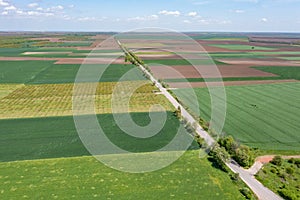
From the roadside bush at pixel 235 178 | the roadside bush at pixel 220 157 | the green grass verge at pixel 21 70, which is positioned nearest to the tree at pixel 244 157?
the roadside bush at pixel 220 157

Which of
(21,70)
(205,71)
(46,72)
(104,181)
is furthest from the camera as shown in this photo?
(205,71)

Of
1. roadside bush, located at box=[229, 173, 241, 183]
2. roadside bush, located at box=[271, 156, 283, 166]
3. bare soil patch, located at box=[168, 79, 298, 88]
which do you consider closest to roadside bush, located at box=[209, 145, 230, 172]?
roadside bush, located at box=[229, 173, 241, 183]

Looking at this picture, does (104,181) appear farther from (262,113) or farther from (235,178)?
(262,113)

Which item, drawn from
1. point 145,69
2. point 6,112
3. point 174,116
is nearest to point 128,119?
point 174,116

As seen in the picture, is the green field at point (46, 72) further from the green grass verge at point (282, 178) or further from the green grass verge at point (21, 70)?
the green grass verge at point (282, 178)

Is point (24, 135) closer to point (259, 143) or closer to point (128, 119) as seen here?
point (128, 119)

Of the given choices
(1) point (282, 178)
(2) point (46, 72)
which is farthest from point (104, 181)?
(2) point (46, 72)

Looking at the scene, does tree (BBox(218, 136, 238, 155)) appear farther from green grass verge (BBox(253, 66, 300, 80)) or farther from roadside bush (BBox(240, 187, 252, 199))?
green grass verge (BBox(253, 66, 300, 80))
